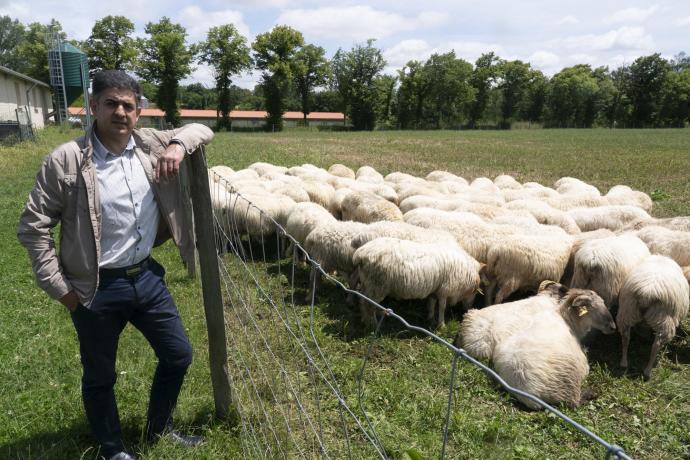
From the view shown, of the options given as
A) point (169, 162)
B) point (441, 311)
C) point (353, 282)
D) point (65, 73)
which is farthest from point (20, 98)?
point (169, 162)

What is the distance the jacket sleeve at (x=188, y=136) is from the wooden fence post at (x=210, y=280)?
10cm

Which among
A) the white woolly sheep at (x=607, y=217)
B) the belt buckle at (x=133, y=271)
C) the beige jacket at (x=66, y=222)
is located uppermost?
the beige jacket at (x=66, y=222)

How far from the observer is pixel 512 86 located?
83.4 m

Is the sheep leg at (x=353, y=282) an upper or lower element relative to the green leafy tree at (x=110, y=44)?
lower

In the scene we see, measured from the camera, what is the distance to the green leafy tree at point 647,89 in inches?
3000

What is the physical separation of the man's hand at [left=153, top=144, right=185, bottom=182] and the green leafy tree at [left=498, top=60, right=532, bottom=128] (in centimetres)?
8496

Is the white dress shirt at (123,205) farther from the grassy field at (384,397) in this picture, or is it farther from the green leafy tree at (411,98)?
the green leafy tree at (411,98)

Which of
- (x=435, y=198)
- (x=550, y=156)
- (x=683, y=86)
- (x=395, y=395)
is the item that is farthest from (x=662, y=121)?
(x=395, y=395)

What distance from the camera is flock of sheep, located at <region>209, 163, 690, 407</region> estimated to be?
14.3 ft

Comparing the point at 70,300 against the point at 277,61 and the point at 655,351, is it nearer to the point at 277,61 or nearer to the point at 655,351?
the point at 655,351

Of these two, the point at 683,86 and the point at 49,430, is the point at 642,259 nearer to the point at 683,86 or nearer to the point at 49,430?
the point at 49,430

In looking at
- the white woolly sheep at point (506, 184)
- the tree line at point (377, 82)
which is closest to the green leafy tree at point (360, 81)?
the tree line at point (377, 82)

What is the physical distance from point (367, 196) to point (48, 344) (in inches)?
209

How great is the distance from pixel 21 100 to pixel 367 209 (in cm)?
3596
